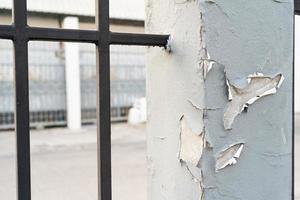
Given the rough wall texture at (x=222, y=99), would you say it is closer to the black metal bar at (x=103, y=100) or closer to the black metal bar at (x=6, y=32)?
the black metal bar at (x=103, y=100)

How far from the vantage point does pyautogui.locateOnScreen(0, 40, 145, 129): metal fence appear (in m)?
9.64

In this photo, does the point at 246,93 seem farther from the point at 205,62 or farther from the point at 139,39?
the point at 139,39

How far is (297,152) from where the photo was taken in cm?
685

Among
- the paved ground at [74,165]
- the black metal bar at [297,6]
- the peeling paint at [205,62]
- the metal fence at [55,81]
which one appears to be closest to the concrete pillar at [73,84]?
the metal fence at [55,81]

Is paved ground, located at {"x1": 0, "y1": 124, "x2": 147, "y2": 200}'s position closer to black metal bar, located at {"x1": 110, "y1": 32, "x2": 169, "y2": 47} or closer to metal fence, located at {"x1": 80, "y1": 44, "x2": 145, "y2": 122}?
metal fence, located at {"x1": 80, "y1": 44, "x2": 145, "y2": 122}

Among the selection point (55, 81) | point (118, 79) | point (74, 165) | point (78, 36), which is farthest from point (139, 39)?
point (118, 79)

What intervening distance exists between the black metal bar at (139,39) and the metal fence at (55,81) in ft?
28.0

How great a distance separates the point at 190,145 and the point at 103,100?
0.74 ft

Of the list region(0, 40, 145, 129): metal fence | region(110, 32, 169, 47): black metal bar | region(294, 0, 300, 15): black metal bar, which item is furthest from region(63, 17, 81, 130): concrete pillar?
region(110, 32, 169, 47): black metal bar

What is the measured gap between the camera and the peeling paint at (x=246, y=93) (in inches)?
38.1

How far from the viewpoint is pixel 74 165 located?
20.5ft

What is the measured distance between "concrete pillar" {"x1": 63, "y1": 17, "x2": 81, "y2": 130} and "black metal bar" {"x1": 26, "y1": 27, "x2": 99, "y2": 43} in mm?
9058

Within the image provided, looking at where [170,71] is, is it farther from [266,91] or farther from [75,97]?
[75,97]

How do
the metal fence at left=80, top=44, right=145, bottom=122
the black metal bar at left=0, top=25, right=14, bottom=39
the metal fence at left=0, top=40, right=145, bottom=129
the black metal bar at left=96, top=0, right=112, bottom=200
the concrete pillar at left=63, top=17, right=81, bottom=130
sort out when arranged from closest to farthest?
the black metal bar at left=0, top=25, right=14, bottom=39 < the black metal bar at left=96, top=0, right=112, bottom=200 < the metal fence at left=0, top=40, right=145, bottom=129 < the concrete pillar at left=63, top=17, right=81, bottom=130 < the metal fence at left=80, top=44, right=145, bottom=122
